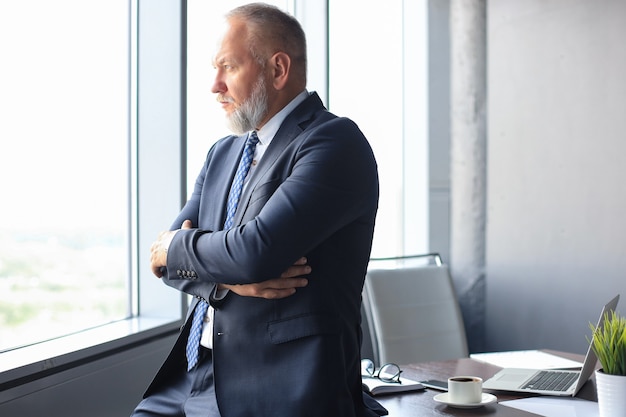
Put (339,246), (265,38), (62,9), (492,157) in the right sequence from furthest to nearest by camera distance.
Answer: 1. (492,157)
2. (62,9)
3. (265,38)
4. (339,246)

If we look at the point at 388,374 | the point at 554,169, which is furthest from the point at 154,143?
the point at 554,169

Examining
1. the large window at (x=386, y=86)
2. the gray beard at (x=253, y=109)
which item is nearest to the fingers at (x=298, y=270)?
the gray beard at (x=253, y=109)

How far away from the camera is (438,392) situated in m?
2.20

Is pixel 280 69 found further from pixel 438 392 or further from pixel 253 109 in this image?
pixel 438 392

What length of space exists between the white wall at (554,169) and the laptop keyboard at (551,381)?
1.85m

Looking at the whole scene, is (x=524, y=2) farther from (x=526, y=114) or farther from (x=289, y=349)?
(x=289, y=349)

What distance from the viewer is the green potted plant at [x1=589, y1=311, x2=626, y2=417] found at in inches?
72.3

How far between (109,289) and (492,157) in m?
2.56

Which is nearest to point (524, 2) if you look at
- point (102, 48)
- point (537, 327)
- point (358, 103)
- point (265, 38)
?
point (358, 103)

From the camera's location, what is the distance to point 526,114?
174 inches

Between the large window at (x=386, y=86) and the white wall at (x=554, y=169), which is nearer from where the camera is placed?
the white wall at (x=554, y=169)

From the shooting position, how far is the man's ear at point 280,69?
6.54 feet

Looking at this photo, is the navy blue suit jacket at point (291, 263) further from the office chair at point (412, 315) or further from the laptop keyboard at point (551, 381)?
the office chair at point (412, 315)

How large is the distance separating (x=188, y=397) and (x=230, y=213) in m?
0.47
